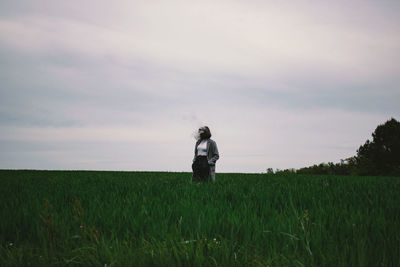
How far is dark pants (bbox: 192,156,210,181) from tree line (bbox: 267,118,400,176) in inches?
823

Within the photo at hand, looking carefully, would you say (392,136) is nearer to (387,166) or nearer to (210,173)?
(387,166)

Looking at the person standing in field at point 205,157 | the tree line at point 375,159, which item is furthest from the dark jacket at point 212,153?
the tree line at point 375,159

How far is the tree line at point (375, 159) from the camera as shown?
94.1ft

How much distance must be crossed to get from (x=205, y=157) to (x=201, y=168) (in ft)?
1.14

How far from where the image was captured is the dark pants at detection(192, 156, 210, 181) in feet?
27.5

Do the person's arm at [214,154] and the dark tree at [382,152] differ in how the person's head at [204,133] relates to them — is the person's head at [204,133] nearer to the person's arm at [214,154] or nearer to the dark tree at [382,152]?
the person's arm at [214,154]

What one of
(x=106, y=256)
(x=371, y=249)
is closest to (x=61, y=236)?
(x=106, y=256)

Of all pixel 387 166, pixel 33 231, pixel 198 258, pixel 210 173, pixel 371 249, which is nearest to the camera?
pixel 198 258

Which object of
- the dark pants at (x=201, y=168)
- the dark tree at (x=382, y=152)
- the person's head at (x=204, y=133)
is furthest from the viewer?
the dark tree at (x=382, y=152)

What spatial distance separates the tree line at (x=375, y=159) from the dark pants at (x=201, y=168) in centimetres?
2090

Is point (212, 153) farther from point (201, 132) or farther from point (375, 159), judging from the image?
point (375, 159)

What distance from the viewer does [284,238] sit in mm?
2250

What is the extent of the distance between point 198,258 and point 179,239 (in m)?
0.56

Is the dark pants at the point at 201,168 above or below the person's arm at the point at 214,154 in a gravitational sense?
below
